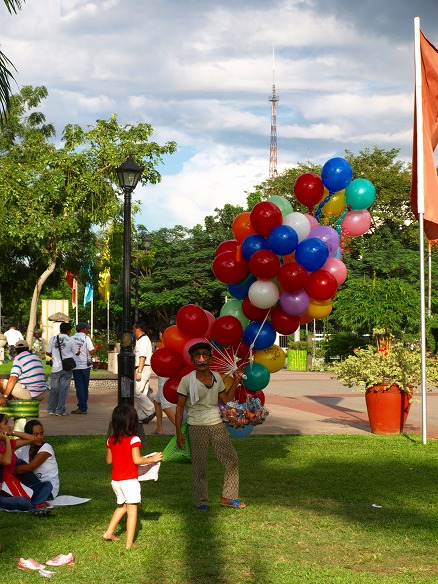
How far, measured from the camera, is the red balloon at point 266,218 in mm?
9867

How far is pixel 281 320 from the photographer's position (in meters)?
10.3

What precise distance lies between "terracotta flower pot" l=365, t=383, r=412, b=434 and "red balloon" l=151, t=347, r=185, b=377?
5.68 meters

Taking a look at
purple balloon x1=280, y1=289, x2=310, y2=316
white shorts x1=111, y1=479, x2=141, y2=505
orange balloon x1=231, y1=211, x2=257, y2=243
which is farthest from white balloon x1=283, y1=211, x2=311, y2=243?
white shorts x1=111, y1=479, x2=141, y2=505

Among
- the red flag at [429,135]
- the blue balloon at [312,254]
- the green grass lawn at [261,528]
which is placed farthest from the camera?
the red flag at [429,135]

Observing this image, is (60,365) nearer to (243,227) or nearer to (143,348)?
(143,348)

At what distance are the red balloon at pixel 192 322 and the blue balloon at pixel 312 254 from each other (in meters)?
1.19

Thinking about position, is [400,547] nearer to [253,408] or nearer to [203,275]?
[253,408]

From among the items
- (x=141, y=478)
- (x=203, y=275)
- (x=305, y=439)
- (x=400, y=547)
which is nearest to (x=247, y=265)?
(x=141, y=478)

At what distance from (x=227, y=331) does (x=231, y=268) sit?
0.70 m

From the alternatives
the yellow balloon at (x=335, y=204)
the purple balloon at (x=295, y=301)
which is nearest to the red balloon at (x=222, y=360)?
the purple balloon at (x=295, y=301)

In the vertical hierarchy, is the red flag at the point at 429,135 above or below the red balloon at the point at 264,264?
above

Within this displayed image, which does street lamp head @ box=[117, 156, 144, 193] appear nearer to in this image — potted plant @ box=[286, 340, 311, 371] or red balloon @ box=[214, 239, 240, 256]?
red balloon @ box=[214, 239, 240, 256]

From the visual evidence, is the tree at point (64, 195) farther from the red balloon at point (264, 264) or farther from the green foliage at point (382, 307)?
the red balloon at point (264, 264)

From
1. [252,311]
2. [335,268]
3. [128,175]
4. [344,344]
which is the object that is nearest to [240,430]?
[252,311]
